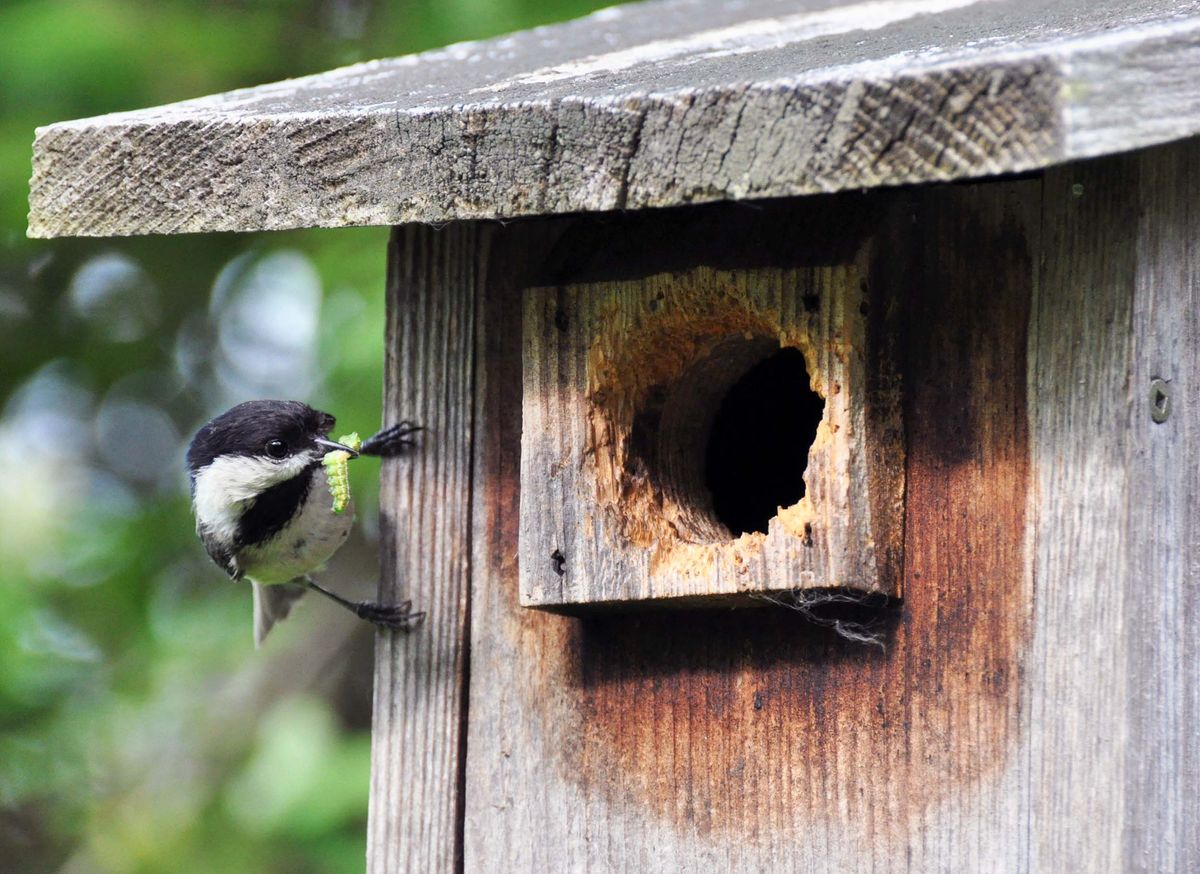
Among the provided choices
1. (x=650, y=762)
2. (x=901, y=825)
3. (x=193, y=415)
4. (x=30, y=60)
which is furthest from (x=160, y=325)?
(x=901, y=825)

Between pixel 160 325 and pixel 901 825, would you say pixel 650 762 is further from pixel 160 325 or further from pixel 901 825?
pixel 160 325

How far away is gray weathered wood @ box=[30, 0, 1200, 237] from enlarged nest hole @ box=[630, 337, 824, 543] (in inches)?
17.0

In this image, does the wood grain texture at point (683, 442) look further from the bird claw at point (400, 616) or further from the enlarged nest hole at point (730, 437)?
the bird claw at point (400, 616)

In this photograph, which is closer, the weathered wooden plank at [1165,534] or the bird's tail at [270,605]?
the weathered wooden plank at [1165,534]

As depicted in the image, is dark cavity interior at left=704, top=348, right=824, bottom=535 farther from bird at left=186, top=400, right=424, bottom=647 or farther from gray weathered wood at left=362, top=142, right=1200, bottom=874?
bird at left=186, top=400, right=424, bottom=647

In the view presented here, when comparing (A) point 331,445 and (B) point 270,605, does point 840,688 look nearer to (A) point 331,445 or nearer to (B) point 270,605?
(A) point 331,445

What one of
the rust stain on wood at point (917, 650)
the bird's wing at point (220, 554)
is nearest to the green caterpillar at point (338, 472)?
the bird's wing at point (220, 554)

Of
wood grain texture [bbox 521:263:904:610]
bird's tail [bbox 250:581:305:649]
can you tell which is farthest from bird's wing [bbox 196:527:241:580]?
wood grain texture [bbox 521:263:904:610]

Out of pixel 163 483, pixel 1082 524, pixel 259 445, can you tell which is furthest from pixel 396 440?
pixel 163 483

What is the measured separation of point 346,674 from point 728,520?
2082 mm

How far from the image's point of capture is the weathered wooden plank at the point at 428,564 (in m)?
2.24

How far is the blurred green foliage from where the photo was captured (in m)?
3.71

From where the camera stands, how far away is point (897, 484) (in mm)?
1919

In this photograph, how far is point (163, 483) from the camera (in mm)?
4664
